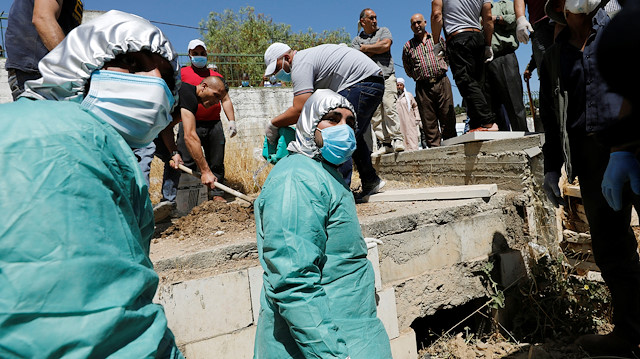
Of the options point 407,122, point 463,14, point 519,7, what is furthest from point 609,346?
point 407,122

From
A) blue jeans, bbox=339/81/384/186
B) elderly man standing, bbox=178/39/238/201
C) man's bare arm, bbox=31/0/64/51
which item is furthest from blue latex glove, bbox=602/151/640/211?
elderly man standing, bbox=178/39/238/201

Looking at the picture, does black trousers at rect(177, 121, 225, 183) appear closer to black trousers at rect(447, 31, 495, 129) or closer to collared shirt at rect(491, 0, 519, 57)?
black trousers at rect(447, 31, 495, 129)

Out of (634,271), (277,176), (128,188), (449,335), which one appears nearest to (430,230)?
(449,335)

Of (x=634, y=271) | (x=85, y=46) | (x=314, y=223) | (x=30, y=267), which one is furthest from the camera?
(x=634, y=271)

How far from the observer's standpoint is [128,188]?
956 millimetres

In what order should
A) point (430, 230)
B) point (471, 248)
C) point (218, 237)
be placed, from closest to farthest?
point (218, 237) → point (430, 230) → point (471, 248)

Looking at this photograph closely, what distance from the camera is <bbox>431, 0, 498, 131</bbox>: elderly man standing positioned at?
448 centimetres

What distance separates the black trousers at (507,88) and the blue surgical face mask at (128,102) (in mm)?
4662

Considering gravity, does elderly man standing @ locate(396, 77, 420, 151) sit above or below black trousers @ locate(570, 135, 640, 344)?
above

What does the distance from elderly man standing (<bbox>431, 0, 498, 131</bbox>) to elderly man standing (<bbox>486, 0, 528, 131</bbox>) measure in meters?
0.40

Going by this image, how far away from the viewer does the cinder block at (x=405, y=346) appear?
3150 mm

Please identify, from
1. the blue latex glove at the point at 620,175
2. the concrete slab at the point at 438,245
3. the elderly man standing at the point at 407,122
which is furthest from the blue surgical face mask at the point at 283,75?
the elderly man standing at the point at 407,122

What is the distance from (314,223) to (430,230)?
2.12m

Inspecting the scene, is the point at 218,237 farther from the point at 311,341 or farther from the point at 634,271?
the point at 634,271
